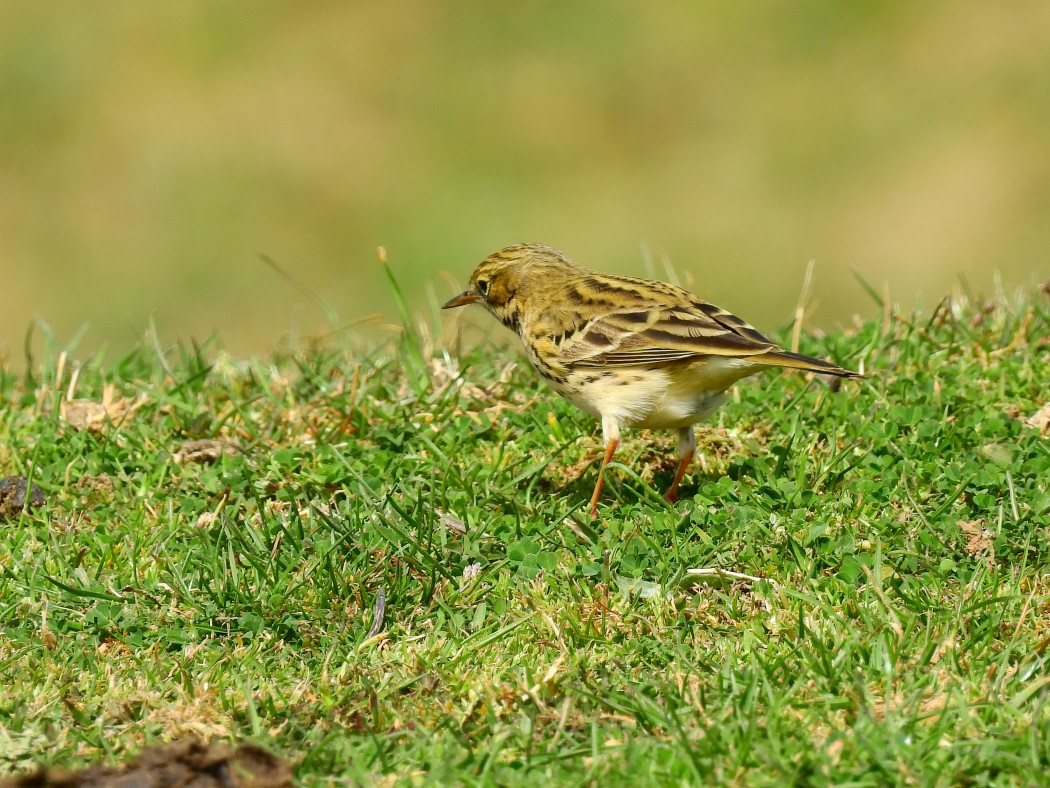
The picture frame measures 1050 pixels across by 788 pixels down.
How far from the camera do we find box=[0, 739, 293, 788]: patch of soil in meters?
4.06

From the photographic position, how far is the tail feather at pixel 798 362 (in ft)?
19.4

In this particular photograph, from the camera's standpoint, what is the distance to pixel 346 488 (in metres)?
6.66

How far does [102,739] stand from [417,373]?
3694 mm

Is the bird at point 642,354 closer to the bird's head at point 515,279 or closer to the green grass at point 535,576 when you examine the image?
the bird's head at point 515,279

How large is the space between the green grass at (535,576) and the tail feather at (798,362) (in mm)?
583

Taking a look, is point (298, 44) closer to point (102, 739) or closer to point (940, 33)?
point (940, 33)

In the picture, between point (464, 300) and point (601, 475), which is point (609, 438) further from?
point (464, 300)

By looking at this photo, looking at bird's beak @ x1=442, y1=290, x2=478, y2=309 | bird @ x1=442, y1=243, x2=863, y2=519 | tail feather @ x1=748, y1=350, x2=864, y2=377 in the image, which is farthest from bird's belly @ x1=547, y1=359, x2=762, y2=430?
bird's beak @ x1=442, y1=290, x2=478, y2=309

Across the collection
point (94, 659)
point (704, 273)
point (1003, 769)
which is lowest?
point (1003, 769)

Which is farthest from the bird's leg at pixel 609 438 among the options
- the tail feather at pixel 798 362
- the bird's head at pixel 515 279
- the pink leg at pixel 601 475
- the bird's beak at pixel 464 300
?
the bird's beak at pixel 464 300

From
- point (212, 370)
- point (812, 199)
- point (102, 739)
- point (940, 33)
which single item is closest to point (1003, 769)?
point (102, 739)

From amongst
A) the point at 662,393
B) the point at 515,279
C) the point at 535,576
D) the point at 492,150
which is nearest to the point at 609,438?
the point at 662,393

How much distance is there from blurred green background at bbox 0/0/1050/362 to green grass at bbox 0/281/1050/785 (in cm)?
659

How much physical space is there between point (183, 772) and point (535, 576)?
1.99 m
